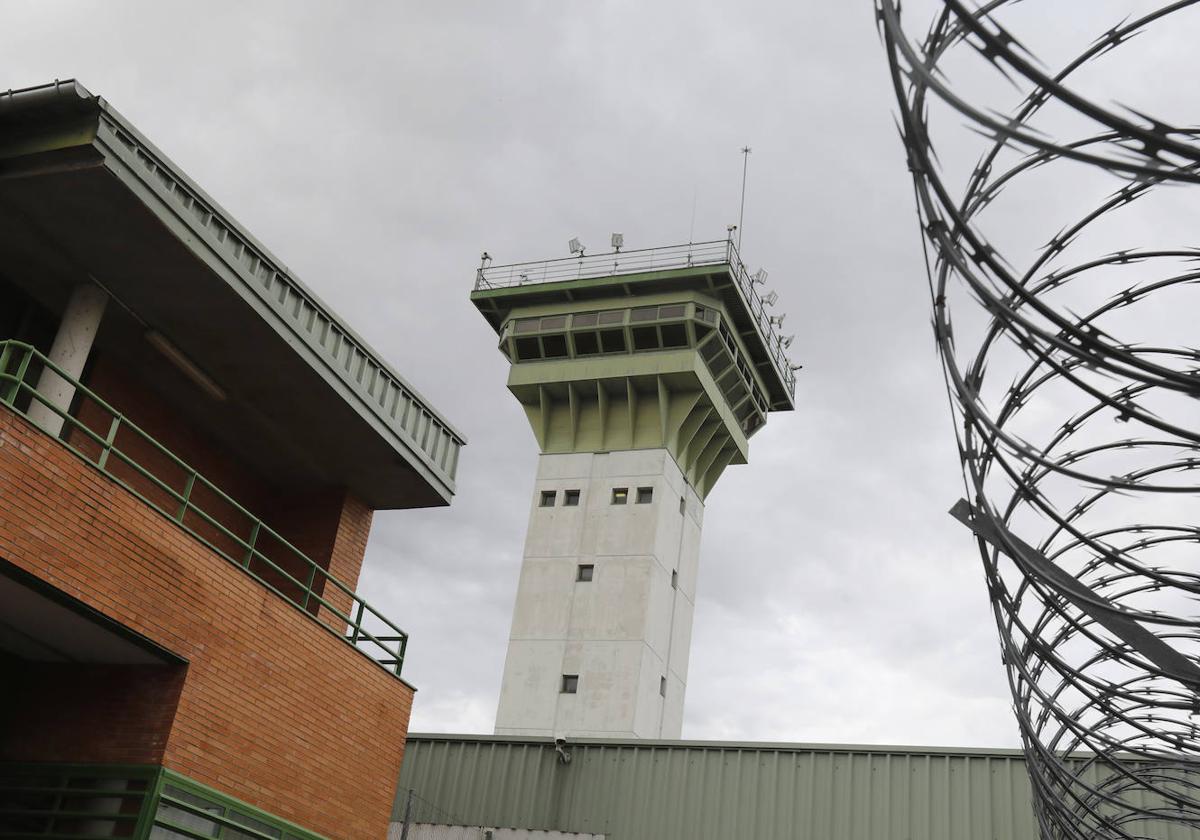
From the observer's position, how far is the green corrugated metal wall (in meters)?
21.0

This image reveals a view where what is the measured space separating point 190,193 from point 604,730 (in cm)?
2839

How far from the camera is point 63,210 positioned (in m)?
15.0

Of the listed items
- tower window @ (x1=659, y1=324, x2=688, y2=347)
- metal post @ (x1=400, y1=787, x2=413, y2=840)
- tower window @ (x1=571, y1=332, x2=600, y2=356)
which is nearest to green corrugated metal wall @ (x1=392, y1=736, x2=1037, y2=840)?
metal post @ (x1=400, y1=787, x2=413, y2=840)

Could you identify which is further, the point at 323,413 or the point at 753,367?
the point at 753,367

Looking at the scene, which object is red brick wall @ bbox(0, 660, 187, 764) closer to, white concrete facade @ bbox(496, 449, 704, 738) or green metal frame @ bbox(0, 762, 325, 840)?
green metal frame @ bbox(0, 762, 325, 840)

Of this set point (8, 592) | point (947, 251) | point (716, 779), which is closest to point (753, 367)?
point (716, 779)

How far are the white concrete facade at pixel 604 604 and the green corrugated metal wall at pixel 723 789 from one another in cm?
1585

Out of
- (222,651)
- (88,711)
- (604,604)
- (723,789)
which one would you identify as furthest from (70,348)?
(604,604)

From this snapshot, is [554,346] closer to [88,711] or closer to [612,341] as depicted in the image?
[612,341]

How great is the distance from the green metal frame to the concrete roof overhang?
20.4ft

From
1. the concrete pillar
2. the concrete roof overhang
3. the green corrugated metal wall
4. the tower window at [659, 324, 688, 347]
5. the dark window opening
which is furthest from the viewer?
the dark window opening

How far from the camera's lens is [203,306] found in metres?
16.7

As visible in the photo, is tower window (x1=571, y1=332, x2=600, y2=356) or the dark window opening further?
the dark window opening

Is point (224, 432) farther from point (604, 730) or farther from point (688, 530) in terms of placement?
point (688, 530)
